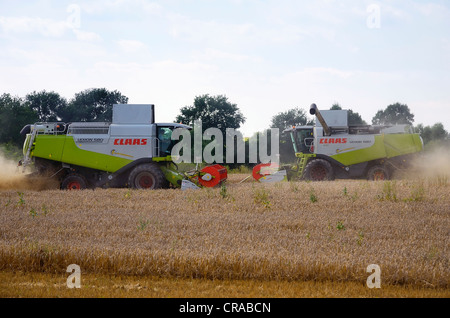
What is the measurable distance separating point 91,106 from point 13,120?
7.82 metres

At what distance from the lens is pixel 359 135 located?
17.2 metres

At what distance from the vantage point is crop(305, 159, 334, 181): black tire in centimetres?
1698

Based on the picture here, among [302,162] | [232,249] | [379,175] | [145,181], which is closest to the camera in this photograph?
[232,249]

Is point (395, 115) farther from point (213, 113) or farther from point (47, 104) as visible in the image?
point (47, 104)

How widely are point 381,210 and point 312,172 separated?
25.9 ft

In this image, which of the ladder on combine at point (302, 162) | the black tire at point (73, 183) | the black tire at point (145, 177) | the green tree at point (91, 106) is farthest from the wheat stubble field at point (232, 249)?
the green tree at point (91, 106)

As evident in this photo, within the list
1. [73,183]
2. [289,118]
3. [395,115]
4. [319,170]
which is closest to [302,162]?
[319,170]

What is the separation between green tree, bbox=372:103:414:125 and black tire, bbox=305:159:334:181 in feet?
117

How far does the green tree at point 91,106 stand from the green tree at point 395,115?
28899 millimetres

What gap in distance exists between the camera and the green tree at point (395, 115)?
5022 cm

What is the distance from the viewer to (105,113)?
133 feet

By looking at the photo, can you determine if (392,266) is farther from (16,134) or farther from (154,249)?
(16,134)
